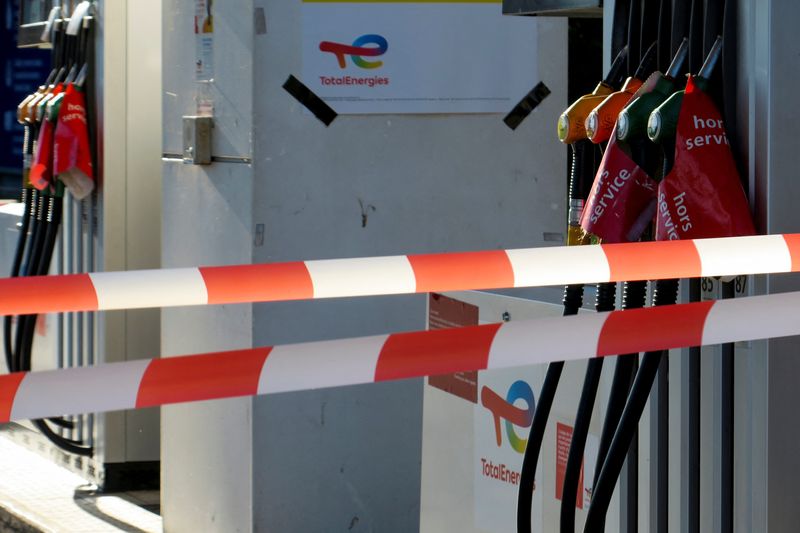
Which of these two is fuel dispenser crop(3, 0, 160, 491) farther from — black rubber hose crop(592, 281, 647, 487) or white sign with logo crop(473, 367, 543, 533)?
black rubber hose crop(592, 281, 647, 487)

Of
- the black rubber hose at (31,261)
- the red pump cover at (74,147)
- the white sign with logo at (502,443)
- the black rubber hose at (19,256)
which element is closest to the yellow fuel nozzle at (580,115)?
the white sign with logo at (502,443)

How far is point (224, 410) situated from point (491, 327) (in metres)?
3.16

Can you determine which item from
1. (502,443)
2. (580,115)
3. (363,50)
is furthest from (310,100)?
(580,115)

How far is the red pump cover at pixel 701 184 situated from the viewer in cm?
252

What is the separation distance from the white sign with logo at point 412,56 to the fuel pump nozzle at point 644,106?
247 cm

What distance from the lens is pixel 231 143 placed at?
5117mm

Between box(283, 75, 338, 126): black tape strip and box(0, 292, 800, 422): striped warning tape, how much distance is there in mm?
2970

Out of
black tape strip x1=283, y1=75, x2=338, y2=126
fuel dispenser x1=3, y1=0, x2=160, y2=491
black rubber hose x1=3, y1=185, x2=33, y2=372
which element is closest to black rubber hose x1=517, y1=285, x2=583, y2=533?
black tape strip x1=283, y1=75, x2=338, y2=126

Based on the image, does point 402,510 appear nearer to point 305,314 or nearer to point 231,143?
point 305,314

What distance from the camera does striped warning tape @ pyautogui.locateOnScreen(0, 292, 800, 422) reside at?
6.23 ft

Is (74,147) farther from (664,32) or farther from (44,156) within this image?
(664,32)

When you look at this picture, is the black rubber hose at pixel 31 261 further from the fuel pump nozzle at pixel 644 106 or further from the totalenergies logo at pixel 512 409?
the fuel pump nozzle at pixel 644 106

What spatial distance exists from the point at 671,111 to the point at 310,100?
2.62 m

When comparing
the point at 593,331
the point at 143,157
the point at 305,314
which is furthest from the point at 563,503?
the point at 143,157
